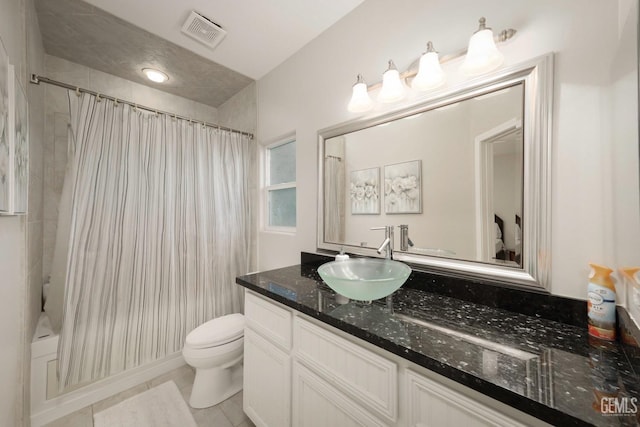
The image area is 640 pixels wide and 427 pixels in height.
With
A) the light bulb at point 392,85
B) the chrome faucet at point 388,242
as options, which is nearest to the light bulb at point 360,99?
the light bulb at point 392,85

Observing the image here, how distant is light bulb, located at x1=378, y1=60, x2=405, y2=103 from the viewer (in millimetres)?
1172

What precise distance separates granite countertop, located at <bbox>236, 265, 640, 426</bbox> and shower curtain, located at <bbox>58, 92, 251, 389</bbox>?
125cm

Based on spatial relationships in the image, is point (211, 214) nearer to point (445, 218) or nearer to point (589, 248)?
point (445, 218)

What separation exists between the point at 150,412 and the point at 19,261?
1137 mm

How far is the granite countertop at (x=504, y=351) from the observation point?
1.54ft

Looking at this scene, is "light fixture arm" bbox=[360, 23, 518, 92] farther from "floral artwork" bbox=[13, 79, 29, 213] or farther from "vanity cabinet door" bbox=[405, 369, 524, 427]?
"floral artwork" bbox=[13, 79, 29, 213]

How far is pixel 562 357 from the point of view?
0.61 metres

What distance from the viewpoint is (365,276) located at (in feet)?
4.10

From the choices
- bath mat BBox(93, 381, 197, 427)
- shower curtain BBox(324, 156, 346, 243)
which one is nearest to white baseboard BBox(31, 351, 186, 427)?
bath mat BBox(93, 381, 197, 427)

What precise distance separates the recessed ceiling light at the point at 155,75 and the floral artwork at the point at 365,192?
6.54 feet

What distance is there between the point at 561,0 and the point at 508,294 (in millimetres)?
1051

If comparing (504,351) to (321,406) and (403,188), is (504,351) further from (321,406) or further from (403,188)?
(403,188)

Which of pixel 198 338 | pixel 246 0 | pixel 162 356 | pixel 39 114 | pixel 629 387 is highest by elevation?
pixel 246 0

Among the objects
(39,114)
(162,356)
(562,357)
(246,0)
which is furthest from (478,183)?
(39,114)
